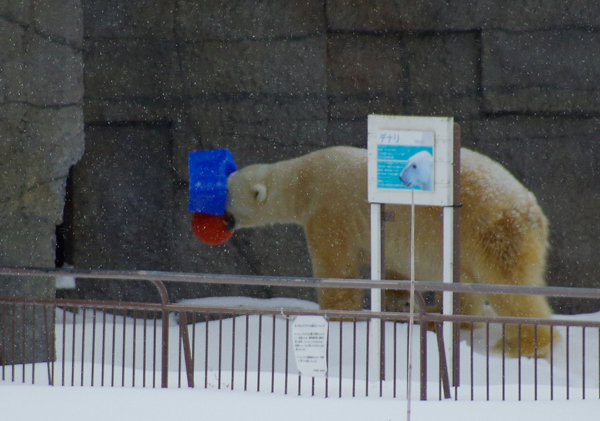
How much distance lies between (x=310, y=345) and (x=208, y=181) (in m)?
3.01

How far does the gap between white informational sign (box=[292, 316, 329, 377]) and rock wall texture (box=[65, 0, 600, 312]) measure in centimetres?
358

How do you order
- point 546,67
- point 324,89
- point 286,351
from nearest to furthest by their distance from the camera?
point 286,351 < point 546,67 < point 324,89

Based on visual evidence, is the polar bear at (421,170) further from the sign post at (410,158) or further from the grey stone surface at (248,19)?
the grey stone surface at (248,19)

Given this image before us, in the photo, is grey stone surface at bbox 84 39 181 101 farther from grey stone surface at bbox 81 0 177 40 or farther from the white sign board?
the white sign board

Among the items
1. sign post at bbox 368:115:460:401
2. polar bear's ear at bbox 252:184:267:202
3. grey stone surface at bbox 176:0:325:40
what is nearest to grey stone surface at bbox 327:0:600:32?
grey stone surface at bbox 176:0:325:40

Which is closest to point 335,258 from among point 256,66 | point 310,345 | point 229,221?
point 229,221

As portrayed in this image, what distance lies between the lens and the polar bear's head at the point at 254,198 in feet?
20.7

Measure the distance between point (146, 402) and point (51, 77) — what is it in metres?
2.53

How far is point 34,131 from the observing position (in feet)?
16.6

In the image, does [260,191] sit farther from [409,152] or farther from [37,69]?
[409,152]

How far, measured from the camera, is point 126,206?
745cm

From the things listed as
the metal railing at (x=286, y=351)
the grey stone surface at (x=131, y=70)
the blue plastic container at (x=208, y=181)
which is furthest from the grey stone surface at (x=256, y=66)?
the metal railing at (x=286, y=351)

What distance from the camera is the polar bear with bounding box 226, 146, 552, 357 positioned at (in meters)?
5.40

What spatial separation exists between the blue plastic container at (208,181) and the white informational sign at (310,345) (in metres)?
2.87
